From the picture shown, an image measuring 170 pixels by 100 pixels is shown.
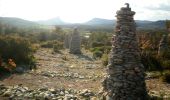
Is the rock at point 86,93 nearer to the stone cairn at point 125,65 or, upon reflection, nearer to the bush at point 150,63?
the stone cairn at point 125,65

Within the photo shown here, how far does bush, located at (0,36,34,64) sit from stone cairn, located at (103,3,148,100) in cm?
1533

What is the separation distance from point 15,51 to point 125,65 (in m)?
17.6

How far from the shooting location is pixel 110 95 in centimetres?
1489

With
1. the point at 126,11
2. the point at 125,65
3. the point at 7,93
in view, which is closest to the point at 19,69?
the point at 7,93

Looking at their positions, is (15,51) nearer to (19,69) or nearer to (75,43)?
(19,69)

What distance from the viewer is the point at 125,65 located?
14992 mm

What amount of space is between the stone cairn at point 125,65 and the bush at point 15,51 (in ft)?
50.3

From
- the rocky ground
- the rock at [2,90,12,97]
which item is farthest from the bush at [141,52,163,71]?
the rock at [2,90,12,97]

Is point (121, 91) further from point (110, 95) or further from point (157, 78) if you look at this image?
point (157, 78)

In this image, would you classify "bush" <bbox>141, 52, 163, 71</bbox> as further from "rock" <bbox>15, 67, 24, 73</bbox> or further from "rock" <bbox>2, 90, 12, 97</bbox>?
"rock" <bbox>2, 90, 12, 97</bbox>

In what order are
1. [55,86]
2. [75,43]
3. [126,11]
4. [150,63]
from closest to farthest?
[126,11] → [55,86] → [150,63] → [75,43]

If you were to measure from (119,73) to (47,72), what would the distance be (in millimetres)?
11054

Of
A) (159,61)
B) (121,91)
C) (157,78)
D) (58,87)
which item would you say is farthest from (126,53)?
(159,61)

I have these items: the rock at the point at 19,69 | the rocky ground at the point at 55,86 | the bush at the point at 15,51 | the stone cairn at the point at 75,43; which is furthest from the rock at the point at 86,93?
the stone cairn at the point at 75,43
